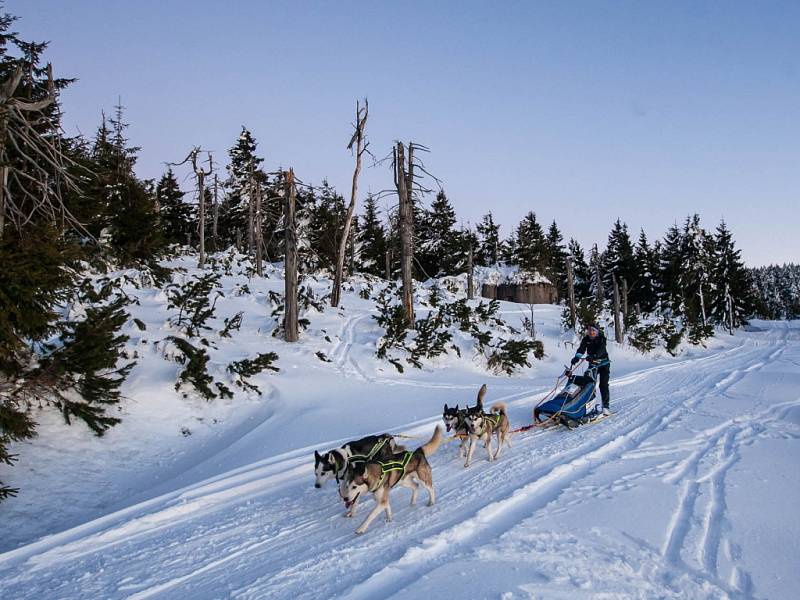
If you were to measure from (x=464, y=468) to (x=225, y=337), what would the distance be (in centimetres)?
1011

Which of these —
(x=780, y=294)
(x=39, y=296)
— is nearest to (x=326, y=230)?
(x=39, y=296)

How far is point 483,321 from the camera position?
23.8 metres

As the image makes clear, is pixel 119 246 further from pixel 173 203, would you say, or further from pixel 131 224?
pixel 173 203

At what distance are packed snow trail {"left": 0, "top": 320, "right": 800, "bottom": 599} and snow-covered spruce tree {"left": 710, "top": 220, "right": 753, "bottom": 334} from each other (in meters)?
58.4

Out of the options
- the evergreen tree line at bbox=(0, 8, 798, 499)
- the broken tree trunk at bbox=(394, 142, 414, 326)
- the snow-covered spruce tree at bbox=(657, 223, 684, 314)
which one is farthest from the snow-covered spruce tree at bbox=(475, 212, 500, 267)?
the broken tree trunk at bbox=(394, 142, 414, 326)

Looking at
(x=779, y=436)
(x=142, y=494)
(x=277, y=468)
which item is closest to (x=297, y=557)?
(x=277, y=468)

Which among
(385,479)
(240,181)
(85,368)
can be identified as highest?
(240,181)

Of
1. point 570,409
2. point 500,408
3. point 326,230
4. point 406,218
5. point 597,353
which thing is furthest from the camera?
point 326,230

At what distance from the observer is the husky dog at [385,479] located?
5094 mm

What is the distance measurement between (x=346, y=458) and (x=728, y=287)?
212 ft

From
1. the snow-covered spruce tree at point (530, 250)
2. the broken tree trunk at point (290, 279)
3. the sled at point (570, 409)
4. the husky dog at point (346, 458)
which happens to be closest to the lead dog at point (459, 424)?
the husky dog at point (346, 458)

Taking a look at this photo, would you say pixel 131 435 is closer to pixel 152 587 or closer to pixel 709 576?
pixel 152 587

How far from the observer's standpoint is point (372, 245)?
48062 mm

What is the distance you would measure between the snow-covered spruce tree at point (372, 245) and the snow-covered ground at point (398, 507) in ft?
116
